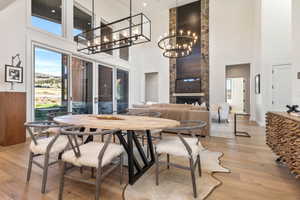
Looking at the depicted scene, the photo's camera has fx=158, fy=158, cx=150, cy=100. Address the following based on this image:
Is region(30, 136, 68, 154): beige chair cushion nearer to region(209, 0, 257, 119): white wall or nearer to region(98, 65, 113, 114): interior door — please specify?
region(98, 65, 113, 114): interior door

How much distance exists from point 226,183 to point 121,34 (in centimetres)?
348

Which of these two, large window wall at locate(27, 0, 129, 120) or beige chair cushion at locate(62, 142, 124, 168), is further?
large window wall at locate(27, 0, 129, 120)

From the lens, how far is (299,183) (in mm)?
1912

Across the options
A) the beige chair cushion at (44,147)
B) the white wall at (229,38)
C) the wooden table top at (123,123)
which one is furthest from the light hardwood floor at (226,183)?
the white wall at (229,38)

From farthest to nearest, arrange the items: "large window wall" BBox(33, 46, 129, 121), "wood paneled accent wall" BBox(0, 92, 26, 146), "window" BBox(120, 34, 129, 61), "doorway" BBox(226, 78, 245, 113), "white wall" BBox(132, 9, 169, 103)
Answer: "doorway" BBox(226, 78, 245, 113)
"white wall" BBox(132, 9, 169, 103)
"window" BBox(120, 34, 129, 61)
"large window wall" BBox(33, 46, 129, 121)
"wood paneled accent wall" BBox(0, 92, 26, 146)

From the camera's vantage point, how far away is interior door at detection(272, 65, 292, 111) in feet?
17.5

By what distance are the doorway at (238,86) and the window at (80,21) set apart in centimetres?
710

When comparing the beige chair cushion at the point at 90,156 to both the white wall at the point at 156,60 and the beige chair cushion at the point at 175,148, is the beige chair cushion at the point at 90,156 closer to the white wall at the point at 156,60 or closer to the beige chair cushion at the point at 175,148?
the beige chair cushion at the point at 175,148

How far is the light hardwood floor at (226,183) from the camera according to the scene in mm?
1666

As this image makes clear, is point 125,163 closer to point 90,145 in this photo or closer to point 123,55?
point 90,145

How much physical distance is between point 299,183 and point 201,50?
23.8ft

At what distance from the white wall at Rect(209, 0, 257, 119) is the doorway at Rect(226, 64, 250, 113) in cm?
107

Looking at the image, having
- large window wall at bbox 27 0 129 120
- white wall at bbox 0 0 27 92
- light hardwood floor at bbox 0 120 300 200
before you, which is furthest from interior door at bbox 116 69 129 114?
light hardwood floor at bbox 0 120 300 200

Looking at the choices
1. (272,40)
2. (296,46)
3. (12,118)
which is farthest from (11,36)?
(272,40)
